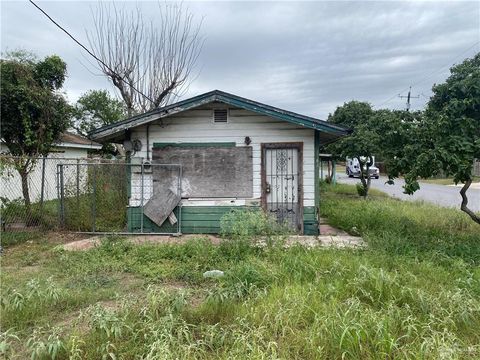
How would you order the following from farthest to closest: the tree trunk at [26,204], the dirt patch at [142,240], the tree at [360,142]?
1. the tree at [360,142]
2. the tree trunk at [26,204]
3. the dirt patch at [142,240]

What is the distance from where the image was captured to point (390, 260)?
5395mm

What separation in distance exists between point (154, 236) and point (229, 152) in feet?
8.32

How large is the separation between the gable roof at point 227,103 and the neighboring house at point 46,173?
1.63 metres

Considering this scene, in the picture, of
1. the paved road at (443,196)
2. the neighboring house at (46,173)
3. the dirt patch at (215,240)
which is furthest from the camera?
the paved road at (443,196)

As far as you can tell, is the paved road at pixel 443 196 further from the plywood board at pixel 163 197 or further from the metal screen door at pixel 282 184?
the plywood board at pixel 163 197

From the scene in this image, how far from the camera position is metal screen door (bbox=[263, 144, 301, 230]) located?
331 inches

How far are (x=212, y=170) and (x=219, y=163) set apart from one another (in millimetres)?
228

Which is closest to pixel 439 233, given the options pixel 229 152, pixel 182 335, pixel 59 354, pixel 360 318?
pixel 229 152

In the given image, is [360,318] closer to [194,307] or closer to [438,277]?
[194,307]

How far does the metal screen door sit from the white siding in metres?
0.18

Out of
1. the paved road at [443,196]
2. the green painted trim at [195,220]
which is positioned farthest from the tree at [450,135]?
the paved road at [443,196]

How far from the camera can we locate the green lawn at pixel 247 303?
3.05 metres

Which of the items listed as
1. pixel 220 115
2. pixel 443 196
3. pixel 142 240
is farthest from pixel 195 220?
pixel 443 196

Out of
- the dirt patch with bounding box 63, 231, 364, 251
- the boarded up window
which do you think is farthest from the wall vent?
the dirt patch with bounding box 63, 231, 364, 251
